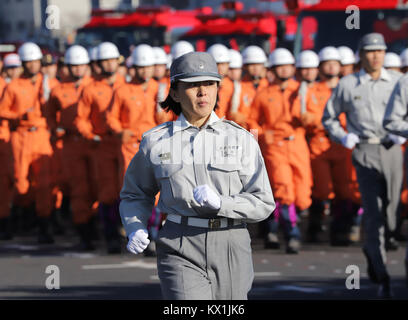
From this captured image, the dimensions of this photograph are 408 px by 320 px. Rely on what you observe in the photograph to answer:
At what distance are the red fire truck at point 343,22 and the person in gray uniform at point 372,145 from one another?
11.0 m

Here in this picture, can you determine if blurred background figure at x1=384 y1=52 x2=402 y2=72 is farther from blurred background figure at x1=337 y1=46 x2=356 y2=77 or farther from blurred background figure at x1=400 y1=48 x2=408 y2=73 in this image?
blurred background figure at x1=337 y1=46 x2=356 y2=77

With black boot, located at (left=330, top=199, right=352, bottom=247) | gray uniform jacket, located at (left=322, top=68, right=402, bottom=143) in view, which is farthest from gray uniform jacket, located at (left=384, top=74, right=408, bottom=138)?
black boot, located at (left=330, top=199, right=352, bottom=247)

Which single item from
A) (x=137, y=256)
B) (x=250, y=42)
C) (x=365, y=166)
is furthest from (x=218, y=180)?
(x=250, y=42)

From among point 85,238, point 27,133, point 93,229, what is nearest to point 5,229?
point 27,133

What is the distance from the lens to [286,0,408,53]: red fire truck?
23.6 m

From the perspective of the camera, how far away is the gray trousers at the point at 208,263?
22.3 feet

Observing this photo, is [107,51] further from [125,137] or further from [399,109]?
[399,109]

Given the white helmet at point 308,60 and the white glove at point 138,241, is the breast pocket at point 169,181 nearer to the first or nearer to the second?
the white glove at point 138,241

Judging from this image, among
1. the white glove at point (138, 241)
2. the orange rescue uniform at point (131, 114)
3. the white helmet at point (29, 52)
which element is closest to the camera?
the white glove at point (138, 241)

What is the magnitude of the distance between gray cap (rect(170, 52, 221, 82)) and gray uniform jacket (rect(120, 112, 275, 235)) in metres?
0.23

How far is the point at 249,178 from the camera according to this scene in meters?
6.93

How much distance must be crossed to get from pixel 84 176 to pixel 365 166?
14.7 ft

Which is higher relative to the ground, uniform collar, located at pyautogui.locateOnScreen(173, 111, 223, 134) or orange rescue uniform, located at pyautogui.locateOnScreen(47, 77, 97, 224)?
uniform collar, located at pyautogui.locateOnScreen(173, 111, 223, 134)

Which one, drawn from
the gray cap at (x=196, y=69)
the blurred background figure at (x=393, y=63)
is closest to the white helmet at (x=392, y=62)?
the blurred background figure at (x=393, y=63)
